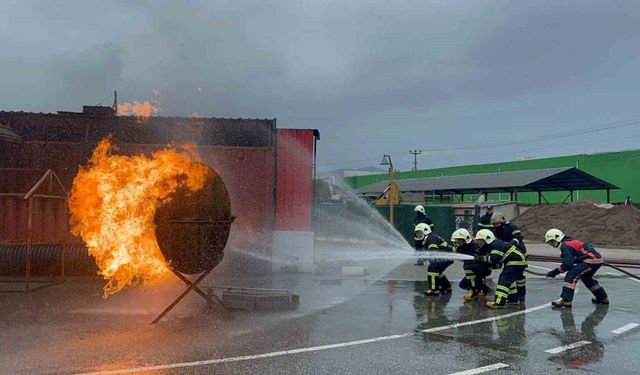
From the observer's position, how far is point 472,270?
33.9 ft

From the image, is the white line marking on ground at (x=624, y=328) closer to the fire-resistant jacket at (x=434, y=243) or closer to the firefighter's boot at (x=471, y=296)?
the firefighter's boot at (x=471, y=296)

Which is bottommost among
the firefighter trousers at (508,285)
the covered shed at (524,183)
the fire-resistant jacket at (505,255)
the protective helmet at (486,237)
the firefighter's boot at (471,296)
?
the firefighter's boot at (471,296)

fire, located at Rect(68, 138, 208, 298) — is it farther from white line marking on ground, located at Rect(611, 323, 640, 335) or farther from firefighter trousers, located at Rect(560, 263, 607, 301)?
firefighter trousers, located at Rect(560, 263, 607, 301)

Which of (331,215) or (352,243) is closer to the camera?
(352,243)

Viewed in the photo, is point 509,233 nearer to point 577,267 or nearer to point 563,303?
point 577,267

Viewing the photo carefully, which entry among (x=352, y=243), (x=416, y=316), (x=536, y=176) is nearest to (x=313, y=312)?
(x=416, y=316)

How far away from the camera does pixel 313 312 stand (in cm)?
852

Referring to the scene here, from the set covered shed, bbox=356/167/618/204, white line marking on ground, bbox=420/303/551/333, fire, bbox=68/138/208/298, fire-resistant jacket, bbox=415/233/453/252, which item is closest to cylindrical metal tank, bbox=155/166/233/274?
fire, bbox=68/138/208/298

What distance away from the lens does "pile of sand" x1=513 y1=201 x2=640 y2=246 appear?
28484 millimetres

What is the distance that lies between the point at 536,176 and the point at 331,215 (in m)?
18.7

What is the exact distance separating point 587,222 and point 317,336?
94.8ft

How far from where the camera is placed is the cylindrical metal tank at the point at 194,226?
7367mm

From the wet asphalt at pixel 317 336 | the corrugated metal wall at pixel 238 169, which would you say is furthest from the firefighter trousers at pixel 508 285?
the corrugated metal wall at pixel 238 169

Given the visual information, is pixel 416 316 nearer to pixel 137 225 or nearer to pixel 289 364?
pixel 289 364
